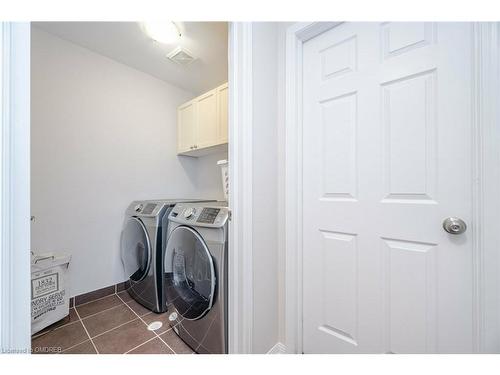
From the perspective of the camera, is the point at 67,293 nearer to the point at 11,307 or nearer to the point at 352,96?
the point at 11,307

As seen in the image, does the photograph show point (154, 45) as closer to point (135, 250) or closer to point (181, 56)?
point (181, 56)

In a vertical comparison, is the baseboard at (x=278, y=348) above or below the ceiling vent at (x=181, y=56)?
below

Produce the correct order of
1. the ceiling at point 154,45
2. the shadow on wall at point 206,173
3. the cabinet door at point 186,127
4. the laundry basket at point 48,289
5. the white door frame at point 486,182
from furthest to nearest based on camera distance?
the shadow on wall at point 206,173, the cabinet door at point 186,127, the ceiling at point 154,45, the laundry basket at point 48,289, the white door frame at point 486,182

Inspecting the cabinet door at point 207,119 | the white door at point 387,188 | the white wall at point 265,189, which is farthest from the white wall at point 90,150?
the white door at point 387,188

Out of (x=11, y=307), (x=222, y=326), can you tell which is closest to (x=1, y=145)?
(x=11, y=307)

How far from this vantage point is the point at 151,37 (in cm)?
158

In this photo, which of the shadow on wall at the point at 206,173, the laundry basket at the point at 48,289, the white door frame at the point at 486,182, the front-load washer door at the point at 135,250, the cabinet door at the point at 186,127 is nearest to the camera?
the white door frame at the point at 486,182

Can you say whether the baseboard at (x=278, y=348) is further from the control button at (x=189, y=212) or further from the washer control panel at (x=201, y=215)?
the control button at (x=189, y=212)

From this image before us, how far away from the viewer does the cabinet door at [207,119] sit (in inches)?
77.3

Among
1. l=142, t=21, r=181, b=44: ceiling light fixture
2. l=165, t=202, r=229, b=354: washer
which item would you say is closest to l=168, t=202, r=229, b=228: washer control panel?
l=165, t=202, r=229, b=354: washer

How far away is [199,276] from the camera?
1156mm

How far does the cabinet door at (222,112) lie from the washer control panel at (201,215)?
2.75ft

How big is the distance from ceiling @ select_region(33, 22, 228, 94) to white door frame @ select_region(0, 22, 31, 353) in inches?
51.4

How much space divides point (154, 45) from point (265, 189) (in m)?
1.67
